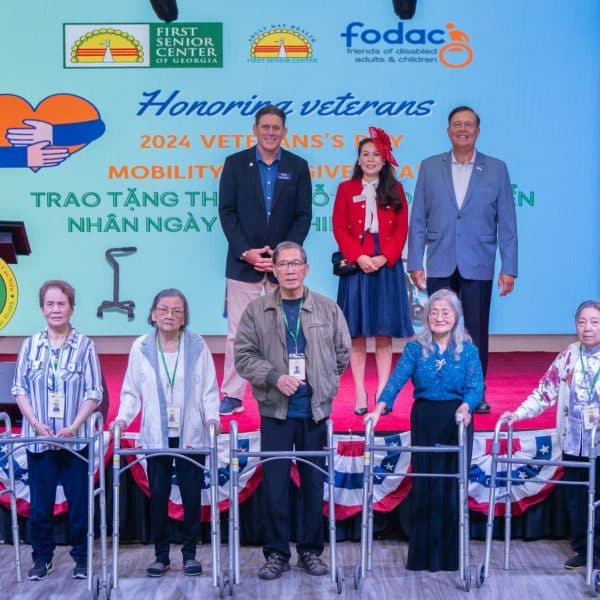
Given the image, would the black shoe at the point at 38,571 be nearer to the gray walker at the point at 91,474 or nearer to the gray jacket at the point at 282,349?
the gray walker at the point at 91,474

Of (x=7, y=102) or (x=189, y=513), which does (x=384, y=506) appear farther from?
(x=7, y=102)

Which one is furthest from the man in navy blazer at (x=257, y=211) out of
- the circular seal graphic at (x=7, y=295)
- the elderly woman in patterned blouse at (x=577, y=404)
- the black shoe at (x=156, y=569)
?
the circular seal graphic at (x=7, y=295)

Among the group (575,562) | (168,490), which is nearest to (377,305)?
(168,490)

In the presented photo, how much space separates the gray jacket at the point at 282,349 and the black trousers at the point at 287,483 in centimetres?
9

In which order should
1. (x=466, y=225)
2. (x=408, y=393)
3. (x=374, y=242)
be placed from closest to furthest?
(x=374, y=242) → (x=466, y=225) → (x=408, y=393)

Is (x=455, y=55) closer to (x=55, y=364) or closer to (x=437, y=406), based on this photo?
(x=437, y=406)

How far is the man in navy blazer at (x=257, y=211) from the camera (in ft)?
18.7

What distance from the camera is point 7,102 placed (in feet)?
25.6

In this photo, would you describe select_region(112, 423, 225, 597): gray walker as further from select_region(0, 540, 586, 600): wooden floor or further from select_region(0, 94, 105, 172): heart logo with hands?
select_region(0, 94, 105, 172): heart logo with hands

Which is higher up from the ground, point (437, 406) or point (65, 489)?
point (437, 406)

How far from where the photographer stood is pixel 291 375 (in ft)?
15.2

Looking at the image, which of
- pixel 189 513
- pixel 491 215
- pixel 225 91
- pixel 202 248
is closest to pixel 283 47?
pixel 225 91

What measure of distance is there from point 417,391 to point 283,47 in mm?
3712

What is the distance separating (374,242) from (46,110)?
3.33 meters
